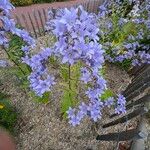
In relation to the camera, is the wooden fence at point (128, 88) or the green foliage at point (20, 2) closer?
the wooden fence at point (128, 88)

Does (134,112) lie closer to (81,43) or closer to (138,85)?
(81,43)

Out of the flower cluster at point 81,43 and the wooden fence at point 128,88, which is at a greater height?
the flower cluster at point 81,43

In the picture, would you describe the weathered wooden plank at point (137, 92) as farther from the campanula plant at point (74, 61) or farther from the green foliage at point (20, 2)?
the green foliage at point (20, 2)

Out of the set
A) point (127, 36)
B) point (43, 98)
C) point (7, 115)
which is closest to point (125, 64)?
point (127, 36)

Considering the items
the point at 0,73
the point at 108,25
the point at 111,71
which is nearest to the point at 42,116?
the point at 0,73

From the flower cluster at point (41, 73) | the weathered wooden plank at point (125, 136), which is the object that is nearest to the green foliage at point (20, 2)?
the flower cluster at point (41, 73)

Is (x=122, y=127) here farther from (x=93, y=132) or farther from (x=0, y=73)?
(x=0, y=73)

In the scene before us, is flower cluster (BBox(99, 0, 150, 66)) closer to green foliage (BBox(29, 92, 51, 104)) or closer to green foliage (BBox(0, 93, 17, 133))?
green foliage (BBox(29, 92, 51, 104))
